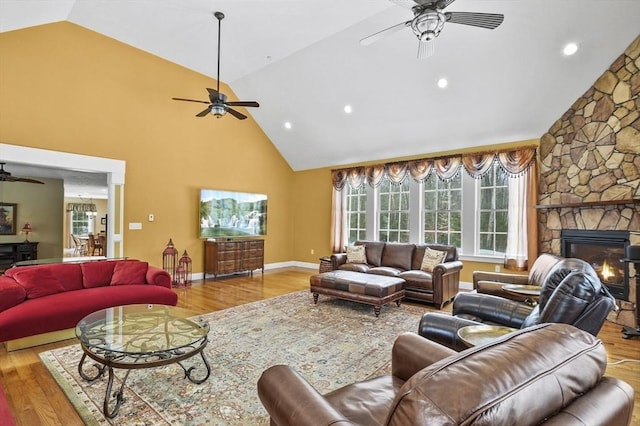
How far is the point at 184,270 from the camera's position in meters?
6.30

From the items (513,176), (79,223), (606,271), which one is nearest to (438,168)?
(513,176)

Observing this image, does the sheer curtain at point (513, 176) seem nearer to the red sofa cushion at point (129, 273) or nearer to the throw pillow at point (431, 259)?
the throw pillow at point (431, 259)

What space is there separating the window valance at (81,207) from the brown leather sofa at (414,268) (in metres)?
12.3

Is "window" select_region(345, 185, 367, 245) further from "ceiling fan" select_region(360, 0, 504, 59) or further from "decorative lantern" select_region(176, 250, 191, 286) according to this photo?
"ceiling fan" select_region(360, 0, 504, 59)

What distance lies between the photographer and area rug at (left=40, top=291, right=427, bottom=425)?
7.14 feet

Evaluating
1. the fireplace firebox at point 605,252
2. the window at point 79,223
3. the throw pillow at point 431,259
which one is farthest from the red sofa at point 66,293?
the window at point 79,223

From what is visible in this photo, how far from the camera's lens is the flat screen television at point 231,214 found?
269 inches

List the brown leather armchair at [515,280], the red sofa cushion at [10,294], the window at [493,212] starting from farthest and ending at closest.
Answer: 1. the window at [493,212]
2. the brown leather armchair at [515,280]
3. the red sofa cushion at [10,294]

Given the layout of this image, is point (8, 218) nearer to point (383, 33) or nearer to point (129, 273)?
point (129, 273)

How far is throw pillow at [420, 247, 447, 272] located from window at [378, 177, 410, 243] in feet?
4.92

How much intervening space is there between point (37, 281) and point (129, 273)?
0.89 metres

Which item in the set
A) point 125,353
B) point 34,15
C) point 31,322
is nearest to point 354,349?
point 125,353

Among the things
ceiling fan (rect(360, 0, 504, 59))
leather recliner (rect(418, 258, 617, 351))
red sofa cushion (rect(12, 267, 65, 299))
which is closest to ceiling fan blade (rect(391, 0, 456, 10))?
ceiling fan (rect(360, 0, 504, 59))

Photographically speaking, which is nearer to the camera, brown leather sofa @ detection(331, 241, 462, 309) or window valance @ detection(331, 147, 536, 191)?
brown leather sofa @ detection(331, 241, 462, 309)
